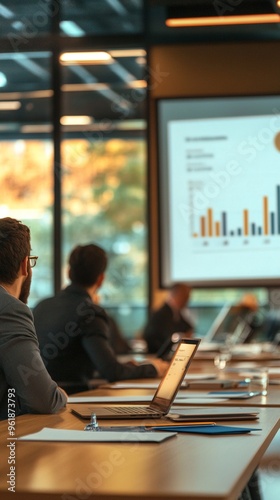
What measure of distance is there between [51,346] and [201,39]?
4.62 meters

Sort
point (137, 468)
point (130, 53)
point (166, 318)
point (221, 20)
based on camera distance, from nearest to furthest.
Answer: point (137, 468) < point (221, 20) < point (166, 318) < point (130, 53)

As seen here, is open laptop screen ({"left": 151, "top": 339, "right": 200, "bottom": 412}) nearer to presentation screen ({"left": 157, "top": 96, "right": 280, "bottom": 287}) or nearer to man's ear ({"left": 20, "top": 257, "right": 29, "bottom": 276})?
man's ear ({"left": 20, "top": 257, "right": 29, "bottom": 276})

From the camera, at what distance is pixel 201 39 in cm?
801

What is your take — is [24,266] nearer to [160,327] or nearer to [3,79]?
[160,327]

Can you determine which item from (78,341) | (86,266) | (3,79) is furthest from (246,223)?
(78,341)

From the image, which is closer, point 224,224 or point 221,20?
point 221,20

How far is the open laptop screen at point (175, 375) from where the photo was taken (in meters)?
2.69

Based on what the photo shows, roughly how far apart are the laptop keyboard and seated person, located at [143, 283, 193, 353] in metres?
5.00

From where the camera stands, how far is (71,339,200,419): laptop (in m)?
2.61

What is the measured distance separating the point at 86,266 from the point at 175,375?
66.6 inches

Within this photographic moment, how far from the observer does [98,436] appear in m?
2.16

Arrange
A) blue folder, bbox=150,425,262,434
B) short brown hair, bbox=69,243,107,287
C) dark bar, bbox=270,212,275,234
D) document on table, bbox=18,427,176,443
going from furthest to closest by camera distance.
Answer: dark bar, bbox=270,212,275,234 → short brown hair, bbox=69,243,107,287 → blue folder, bbox=150,425,262,434 → document on table, bbox=18,427,176,443

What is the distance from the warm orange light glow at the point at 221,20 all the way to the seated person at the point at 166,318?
7.50ft

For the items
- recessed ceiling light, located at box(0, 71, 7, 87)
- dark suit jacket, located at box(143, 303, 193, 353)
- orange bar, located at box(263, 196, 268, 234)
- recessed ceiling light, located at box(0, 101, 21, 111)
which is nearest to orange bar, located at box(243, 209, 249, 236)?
orange bar, located at box(263, 196, 268, 234)
